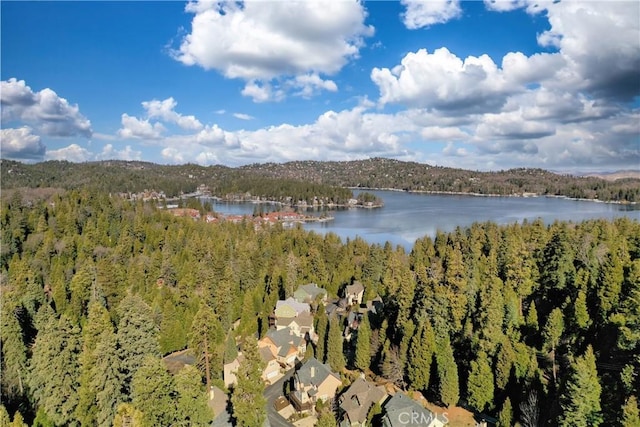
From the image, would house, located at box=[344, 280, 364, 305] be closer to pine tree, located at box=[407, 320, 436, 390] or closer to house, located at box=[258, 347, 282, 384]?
house, located at box=[258, 347, 282, 384]

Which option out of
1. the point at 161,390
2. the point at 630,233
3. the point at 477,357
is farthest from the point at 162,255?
the point at 630,233

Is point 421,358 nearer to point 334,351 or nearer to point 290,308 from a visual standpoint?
point 334,351

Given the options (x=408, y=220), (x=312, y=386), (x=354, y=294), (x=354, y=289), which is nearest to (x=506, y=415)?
(x=312, y=386)

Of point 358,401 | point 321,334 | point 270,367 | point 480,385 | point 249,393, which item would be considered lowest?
point 270,367

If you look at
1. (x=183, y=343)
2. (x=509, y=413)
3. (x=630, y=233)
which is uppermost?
(x=630, y=233)

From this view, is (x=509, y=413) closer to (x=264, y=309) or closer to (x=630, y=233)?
(x=264, y=309)

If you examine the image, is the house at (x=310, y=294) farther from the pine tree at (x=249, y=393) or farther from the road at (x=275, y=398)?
the pine tree at (x=249, y=393)

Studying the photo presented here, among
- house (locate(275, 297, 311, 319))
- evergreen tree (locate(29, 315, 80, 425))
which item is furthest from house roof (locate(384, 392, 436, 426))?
house (locate(275, 297, 311, 319))
